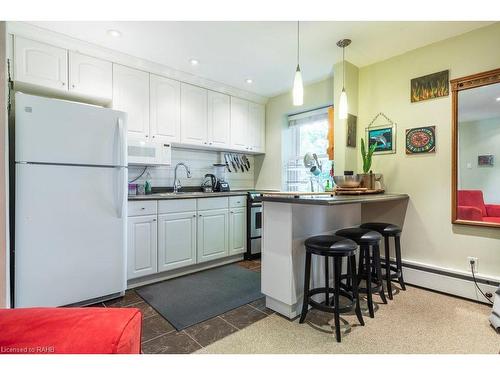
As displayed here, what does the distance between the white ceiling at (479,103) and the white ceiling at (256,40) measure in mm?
568

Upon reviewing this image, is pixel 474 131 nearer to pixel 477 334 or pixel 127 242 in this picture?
pixel 477 334

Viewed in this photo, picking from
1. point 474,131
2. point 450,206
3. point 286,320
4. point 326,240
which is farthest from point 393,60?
point 286,320

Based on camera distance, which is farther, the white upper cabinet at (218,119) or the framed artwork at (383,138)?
the white upper cabinet at (218,119)

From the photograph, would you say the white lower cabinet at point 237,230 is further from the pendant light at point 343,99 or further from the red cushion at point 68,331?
the red cushion at point 68,331

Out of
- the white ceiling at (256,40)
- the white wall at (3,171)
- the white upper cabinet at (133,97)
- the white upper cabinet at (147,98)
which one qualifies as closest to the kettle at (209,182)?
the white upper cabinet at (147,98)

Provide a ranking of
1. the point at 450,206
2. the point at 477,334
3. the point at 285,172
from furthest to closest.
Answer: the point at 285,172
the point at 450,206
the point at 477,334

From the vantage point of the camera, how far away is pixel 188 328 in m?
1.89

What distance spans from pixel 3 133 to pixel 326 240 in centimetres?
210

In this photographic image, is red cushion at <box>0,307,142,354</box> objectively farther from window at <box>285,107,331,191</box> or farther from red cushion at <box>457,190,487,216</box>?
window at <box>285,107,331,191</box>

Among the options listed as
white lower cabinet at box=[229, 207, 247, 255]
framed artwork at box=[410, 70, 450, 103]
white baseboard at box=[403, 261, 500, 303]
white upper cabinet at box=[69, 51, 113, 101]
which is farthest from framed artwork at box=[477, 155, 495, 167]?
white upper cabinet at box=[69, 51, 113, 101]

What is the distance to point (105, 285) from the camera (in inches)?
88.4

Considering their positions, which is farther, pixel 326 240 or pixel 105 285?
pixel 105 285

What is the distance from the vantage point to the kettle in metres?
3.81

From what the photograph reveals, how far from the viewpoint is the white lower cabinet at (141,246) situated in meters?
2.58
